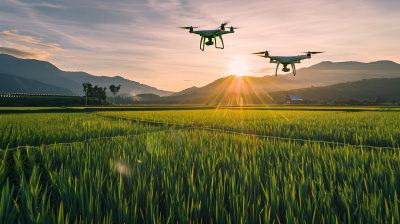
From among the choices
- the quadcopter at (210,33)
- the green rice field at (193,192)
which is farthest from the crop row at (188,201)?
the quadcopter at (210,33)

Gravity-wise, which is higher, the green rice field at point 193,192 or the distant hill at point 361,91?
the distant hill at point 361,91

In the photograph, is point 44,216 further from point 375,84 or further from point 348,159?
point 375,84

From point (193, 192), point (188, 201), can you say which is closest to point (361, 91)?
point (193, 192)

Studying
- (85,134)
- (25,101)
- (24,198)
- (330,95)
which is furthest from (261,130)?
(330,95)

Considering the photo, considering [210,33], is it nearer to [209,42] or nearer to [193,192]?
[209,42]

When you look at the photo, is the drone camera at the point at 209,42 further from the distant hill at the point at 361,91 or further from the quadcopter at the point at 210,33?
the distant hill at the point at 361,91

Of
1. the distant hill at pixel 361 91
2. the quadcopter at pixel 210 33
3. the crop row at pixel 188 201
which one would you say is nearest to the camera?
the crop row at pixel 188 201

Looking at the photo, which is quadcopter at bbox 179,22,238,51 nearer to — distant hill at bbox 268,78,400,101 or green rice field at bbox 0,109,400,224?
green rice field at bbox 0,109,400,224

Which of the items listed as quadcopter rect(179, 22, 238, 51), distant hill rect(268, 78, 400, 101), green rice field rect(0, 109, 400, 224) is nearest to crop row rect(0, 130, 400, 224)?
green rice field rect(0, 109, 400, 224)
